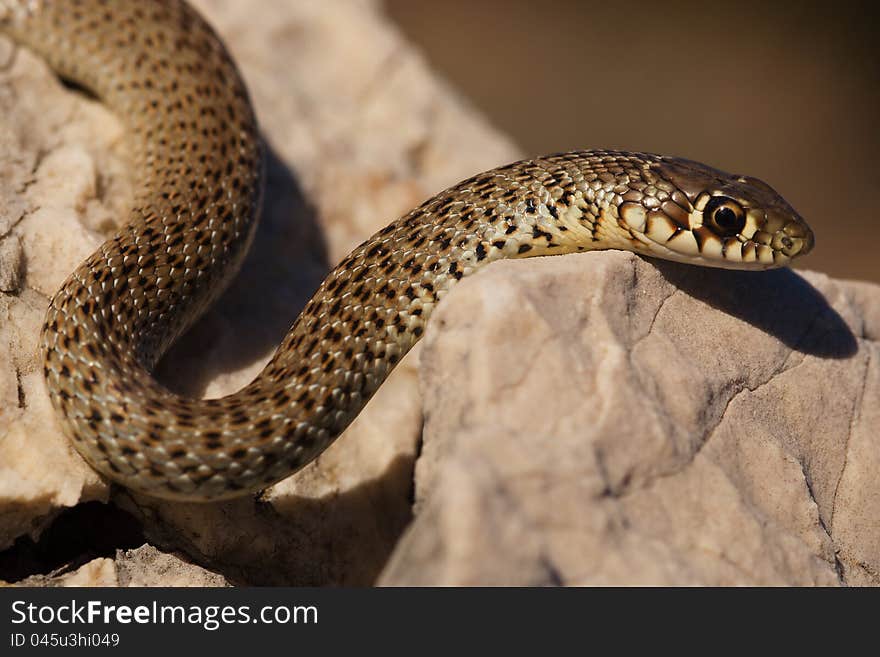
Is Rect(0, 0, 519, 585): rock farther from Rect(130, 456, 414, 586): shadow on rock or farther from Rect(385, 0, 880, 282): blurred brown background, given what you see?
Rect(385, 0, 880, 282): blurred brown background

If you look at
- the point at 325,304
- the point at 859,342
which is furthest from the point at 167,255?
the point at 859,342

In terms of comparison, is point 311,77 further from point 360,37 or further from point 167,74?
point 167,74

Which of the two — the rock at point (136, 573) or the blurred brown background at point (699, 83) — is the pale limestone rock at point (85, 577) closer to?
the rock at point (136, 573)

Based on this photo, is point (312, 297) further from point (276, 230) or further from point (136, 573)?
point (276, 230)

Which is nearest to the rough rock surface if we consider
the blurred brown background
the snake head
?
the snake head

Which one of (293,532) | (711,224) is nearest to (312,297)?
(293,532)
